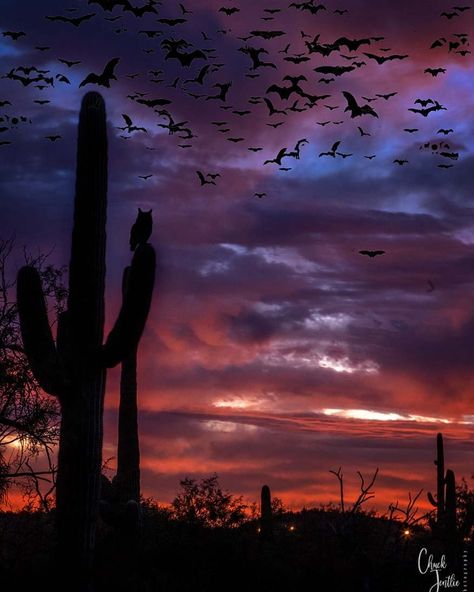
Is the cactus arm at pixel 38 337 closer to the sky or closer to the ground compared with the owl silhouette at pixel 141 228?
closer to the ground

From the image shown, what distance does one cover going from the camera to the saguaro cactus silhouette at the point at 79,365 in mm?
13125

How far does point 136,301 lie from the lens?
40.8 ft

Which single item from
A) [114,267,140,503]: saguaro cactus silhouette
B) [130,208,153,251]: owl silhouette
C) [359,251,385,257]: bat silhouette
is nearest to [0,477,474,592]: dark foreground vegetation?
[114,267,140,503]: saguaro cactus silhouette

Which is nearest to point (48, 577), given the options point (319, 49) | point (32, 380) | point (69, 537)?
point (69, 537)

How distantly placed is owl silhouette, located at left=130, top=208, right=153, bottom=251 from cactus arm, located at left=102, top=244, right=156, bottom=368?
2.78 meters

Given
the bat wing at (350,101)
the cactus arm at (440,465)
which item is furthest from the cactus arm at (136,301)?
the cactus arm at (440,465)

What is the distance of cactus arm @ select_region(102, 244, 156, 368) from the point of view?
40.8ft

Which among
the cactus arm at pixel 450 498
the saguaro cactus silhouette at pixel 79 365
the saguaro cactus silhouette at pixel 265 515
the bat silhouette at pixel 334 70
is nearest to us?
the saguaro cactus silhouette at pixel 79 365

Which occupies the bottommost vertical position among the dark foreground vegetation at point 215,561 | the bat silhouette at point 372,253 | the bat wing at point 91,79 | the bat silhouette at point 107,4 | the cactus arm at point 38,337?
the dark foreground vegetation at point 215,561

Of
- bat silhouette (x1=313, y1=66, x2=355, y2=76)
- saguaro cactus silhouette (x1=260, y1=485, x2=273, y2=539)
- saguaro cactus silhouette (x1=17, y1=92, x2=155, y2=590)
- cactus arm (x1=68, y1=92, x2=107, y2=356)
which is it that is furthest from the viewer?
saguaro cactus silhouette (x1=260, y1=485, x2=273, y2=539)

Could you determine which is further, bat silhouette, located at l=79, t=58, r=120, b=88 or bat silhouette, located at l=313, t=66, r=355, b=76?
bat silhouette, located at l=313, t=66, r=355, b=76

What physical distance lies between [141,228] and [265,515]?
1553cm

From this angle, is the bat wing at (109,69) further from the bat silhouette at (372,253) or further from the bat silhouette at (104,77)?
the bat silhouette at (372,253)

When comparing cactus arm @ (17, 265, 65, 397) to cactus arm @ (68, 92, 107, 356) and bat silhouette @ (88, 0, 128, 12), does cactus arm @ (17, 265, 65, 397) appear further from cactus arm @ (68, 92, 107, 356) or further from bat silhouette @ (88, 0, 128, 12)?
bat silhouette @ (88, 0, 128, 12)
